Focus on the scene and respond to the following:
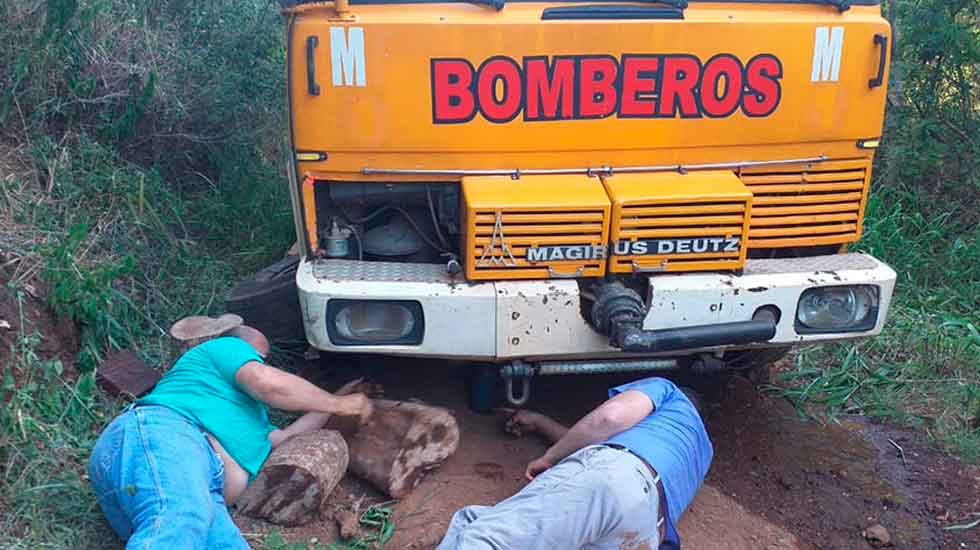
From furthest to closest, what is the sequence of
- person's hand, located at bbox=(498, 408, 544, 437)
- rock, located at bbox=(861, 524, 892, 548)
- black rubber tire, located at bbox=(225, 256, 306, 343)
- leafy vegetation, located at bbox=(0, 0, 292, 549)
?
black rubber tire, located at bbox=(225, 256, 306, 343) < person's hand, located at bbox=(498, 408, 544, 437) < rock, located at bbox=(861, 524, 892, 548) < leafy vegetation, located at bbox=(0, 0, 292, 549)

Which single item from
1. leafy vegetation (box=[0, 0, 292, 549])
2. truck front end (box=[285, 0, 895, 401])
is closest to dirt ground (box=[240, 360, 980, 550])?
truck front end (box=[285, 0, 895, 401])

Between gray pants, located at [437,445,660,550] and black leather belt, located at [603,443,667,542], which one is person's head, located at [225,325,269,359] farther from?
black leather belt, located at [603,443,667,542]

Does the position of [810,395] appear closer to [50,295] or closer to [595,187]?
[595,187]

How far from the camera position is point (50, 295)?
12.5 feet

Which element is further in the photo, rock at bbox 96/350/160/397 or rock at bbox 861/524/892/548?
rock at bbox 96/350/160/397

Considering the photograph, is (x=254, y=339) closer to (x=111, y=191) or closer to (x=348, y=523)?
(x=348, y=523)

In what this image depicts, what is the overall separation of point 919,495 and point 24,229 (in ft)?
13.2

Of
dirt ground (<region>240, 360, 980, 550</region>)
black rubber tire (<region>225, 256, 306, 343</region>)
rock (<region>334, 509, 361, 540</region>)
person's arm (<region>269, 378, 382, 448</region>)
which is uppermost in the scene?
black rubber tire (<region>225, 256, 306, 343</region>)

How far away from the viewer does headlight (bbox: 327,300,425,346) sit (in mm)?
3197

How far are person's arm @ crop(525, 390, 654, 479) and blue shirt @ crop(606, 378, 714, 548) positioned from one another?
1.1 inches

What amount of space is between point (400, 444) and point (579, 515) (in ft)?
3.21

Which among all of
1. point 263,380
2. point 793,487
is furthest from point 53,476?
point 793,487

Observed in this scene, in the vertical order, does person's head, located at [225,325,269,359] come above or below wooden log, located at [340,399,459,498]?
above

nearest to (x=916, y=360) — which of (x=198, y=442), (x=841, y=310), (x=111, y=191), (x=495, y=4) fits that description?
(x=841, y=310)
